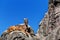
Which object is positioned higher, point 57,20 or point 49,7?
point 49,7

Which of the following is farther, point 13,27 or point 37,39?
point 13,27

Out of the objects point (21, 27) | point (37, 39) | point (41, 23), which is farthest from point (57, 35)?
point (21, 27)

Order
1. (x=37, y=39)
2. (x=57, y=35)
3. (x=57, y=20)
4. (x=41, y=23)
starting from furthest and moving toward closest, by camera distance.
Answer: (x=41, y=23)
(x=37, y=39)
(x=57, y=20)
(x=57, y=35)

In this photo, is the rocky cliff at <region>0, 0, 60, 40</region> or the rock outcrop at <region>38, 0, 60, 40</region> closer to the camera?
the rocky cliff at <region>0, 0, 60, 40</region>

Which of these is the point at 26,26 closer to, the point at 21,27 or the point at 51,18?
the point at 21,27


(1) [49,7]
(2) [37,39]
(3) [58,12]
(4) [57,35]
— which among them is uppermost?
(1) [49,7]

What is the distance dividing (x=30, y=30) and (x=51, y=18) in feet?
37.2

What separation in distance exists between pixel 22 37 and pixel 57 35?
11.0 m

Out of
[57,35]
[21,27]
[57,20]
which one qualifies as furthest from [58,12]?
[21,27]

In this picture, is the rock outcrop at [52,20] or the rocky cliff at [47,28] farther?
the rock outcrop at [52,20]

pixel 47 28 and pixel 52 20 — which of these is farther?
pixel 47 28

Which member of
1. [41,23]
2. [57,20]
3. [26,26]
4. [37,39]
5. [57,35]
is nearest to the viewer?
[57,35]

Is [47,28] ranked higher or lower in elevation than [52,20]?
lower

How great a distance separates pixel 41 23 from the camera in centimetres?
4716
